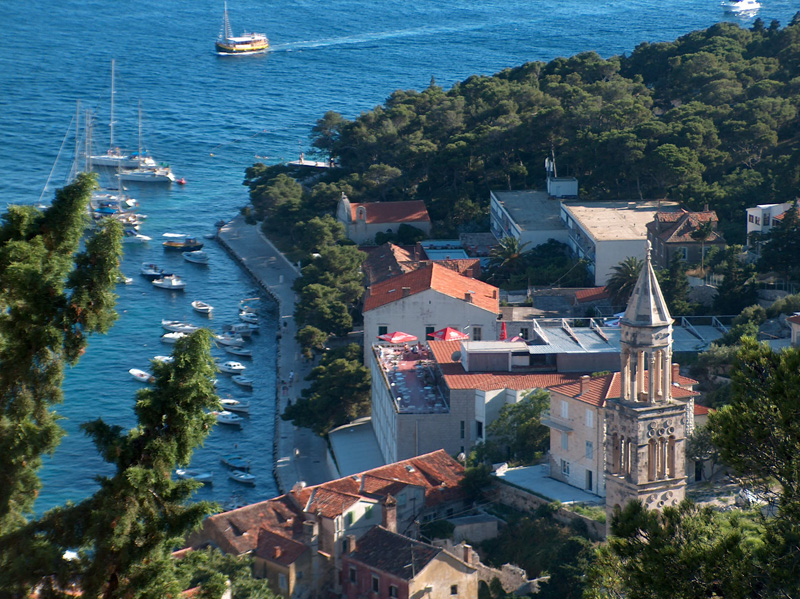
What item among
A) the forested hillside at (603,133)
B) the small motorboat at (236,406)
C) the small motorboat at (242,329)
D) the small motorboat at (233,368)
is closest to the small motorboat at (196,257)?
the forested hillside at (603,133)

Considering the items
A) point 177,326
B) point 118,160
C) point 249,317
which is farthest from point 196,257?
point 118,160

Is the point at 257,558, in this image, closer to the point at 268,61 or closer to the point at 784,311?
the point at 784,311

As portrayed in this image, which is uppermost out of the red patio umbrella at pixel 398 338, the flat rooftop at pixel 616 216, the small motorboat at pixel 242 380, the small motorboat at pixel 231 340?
the flat rooftop at pixel 616 216

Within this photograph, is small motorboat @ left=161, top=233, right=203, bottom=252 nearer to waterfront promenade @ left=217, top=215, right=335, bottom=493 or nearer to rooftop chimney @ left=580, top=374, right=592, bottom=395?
waterfront promenade @ left=217, top=215, right=335, bottom=493

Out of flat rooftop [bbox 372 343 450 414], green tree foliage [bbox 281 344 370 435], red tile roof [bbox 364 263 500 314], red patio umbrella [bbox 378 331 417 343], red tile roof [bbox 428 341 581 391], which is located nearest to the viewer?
red tile roof [bbox 428 341 581 391]

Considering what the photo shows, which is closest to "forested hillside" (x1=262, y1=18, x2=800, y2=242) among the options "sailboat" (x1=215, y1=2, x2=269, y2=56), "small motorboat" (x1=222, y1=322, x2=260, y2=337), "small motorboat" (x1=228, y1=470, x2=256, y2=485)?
"small motorboat" (x1=222, y1=322, x2=260, y2=337)

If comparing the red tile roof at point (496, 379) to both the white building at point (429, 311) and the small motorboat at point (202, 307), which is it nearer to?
the white building at point (429, 311)
